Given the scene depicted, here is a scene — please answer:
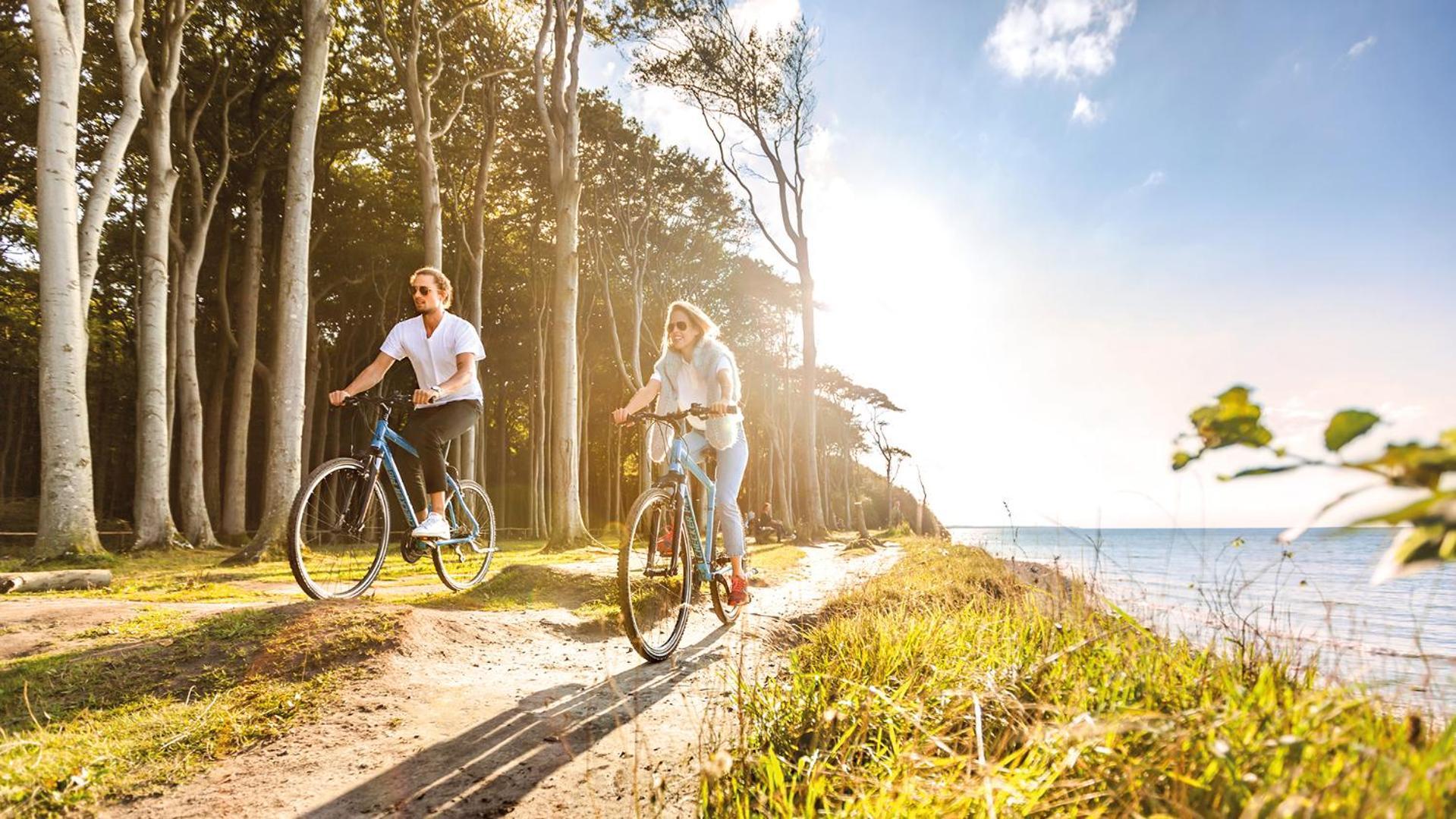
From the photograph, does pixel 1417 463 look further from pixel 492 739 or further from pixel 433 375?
pixel 433 375

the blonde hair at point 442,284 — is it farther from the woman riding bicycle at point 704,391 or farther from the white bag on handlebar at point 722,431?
the white bag on handlebar at point 722,431

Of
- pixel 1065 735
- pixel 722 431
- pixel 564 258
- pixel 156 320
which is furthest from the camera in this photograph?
pixel 564 258

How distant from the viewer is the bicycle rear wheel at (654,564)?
432 centimetres

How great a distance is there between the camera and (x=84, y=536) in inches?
338

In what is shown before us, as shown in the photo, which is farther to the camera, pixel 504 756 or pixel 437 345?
pixel 437 345

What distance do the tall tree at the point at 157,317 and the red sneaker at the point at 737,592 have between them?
35.0 ft

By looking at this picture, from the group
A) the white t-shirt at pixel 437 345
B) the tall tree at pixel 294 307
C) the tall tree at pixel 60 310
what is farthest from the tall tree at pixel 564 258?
the white t-shirt at pixel 437 345

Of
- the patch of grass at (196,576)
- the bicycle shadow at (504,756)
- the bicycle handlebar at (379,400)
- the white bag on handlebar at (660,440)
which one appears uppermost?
the bicycle handlebar at (379,400)

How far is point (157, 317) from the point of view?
11719 millimetres

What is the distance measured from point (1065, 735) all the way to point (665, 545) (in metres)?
3.34

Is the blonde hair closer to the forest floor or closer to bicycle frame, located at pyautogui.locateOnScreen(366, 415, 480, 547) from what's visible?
bicycle frame, located at pyautogui.locateOnScreen(366, 415, 480, 547)

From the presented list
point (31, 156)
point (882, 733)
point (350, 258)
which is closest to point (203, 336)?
point (350, 258)

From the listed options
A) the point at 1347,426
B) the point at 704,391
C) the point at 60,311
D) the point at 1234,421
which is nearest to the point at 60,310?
the point at 60,311

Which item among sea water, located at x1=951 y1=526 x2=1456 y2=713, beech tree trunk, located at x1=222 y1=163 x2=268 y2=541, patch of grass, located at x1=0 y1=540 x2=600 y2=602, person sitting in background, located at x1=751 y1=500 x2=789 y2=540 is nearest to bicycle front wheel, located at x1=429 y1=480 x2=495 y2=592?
patch of grass, located at x1=0 y1=540 x2=600 y2=602
